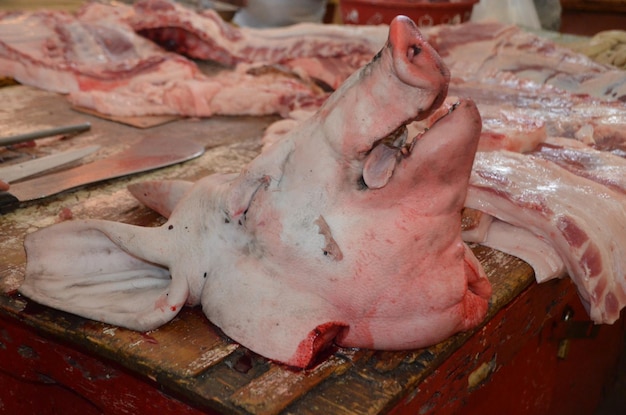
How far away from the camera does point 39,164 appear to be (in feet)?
8.06

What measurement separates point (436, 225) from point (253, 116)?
202 cm

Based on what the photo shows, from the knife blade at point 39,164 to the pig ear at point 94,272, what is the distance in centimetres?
80

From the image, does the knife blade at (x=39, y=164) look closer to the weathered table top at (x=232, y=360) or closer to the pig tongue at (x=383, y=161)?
the weathered table top at (x=232, y=360)

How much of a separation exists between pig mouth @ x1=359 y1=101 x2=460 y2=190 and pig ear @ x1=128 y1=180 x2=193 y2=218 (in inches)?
26.9

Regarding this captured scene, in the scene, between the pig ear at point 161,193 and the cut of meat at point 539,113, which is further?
the cut of meat at point 539,113

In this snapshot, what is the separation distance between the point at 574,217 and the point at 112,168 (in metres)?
1.56

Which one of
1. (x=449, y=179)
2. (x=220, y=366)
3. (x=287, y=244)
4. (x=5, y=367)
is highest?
(x=449, y=179)

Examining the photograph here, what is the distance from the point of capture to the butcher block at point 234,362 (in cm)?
134

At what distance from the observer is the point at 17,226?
6.73 feet

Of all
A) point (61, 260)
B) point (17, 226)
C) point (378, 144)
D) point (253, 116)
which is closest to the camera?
point (378, 144)

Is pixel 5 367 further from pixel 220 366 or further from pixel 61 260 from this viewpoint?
pixel 220 366

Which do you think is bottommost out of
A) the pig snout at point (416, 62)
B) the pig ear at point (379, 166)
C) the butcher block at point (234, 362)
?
the butcher block at point (234, 362)

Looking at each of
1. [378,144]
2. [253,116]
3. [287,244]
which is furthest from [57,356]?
[253,116]

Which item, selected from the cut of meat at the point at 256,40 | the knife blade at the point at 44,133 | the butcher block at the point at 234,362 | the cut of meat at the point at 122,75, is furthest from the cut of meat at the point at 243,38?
the butcher block at the point at 234,362
